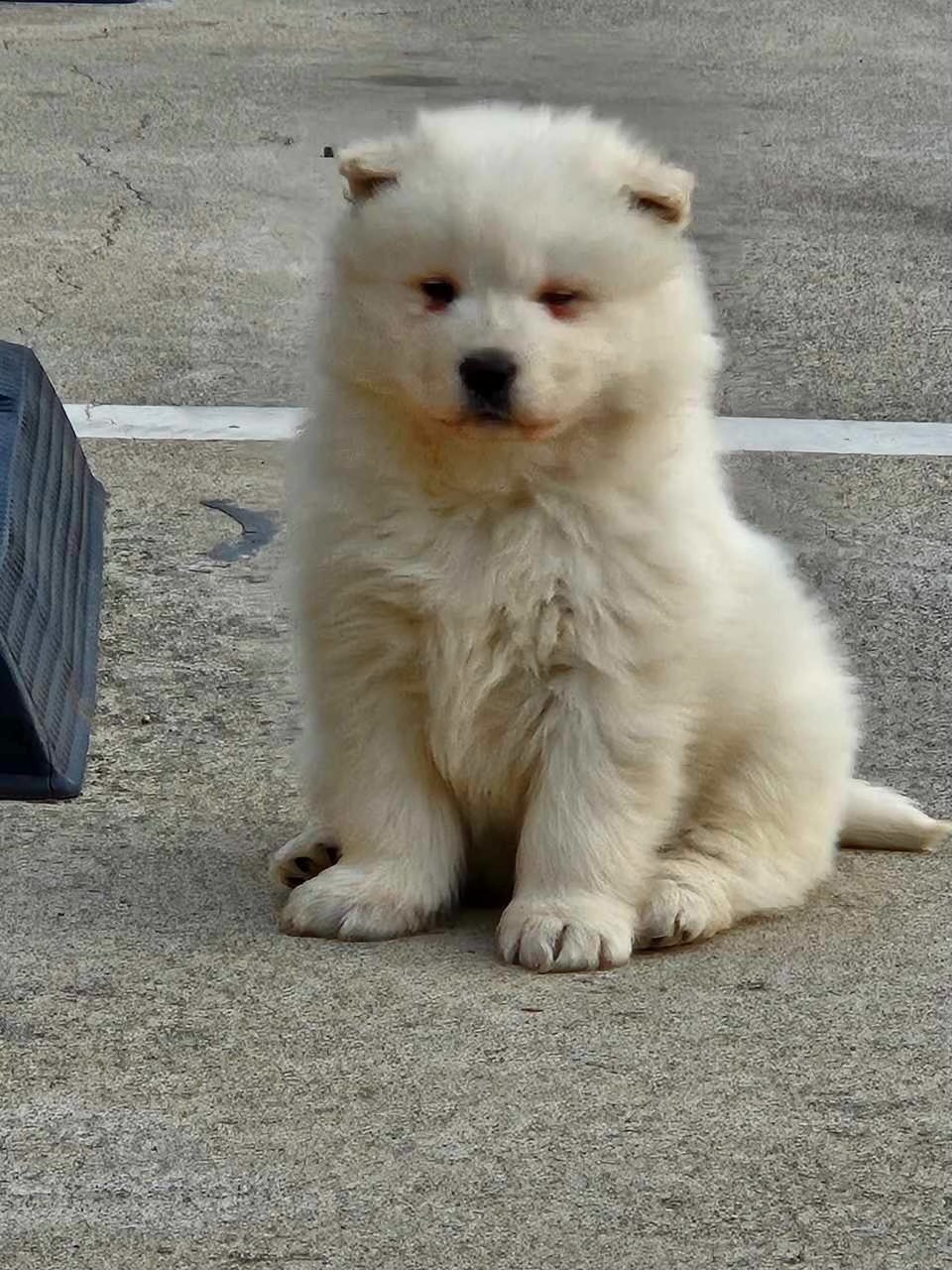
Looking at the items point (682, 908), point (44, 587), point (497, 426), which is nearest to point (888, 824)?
point (682, 908)

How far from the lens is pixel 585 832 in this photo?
3818 millimetres

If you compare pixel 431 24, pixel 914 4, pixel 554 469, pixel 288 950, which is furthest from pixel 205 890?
pixel 914 4

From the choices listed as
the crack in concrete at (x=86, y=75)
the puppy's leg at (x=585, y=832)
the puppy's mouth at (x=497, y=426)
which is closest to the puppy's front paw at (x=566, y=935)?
the puppy's leg at (x=585, y=832)

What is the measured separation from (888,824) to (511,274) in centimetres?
159

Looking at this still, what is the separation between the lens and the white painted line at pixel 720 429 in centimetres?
705

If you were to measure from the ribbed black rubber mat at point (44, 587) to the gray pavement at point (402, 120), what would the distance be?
1102 mm

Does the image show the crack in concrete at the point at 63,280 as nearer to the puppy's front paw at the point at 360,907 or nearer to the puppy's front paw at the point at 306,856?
the puppy's front paw at the point at 306,856

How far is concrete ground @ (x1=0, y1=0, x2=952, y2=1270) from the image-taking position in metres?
3.00

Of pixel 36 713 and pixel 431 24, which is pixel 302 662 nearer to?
pixel 36 713

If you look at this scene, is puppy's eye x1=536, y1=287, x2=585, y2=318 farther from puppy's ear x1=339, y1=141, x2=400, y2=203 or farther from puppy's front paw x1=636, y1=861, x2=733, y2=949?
puppy's front paw x1=636, y1=861, x2=733, y2=949

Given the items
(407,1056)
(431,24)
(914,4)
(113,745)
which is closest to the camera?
(407,1056)

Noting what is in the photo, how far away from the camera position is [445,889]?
4023mm

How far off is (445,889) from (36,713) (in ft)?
3.55

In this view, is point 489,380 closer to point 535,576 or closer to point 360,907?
point 535,576
